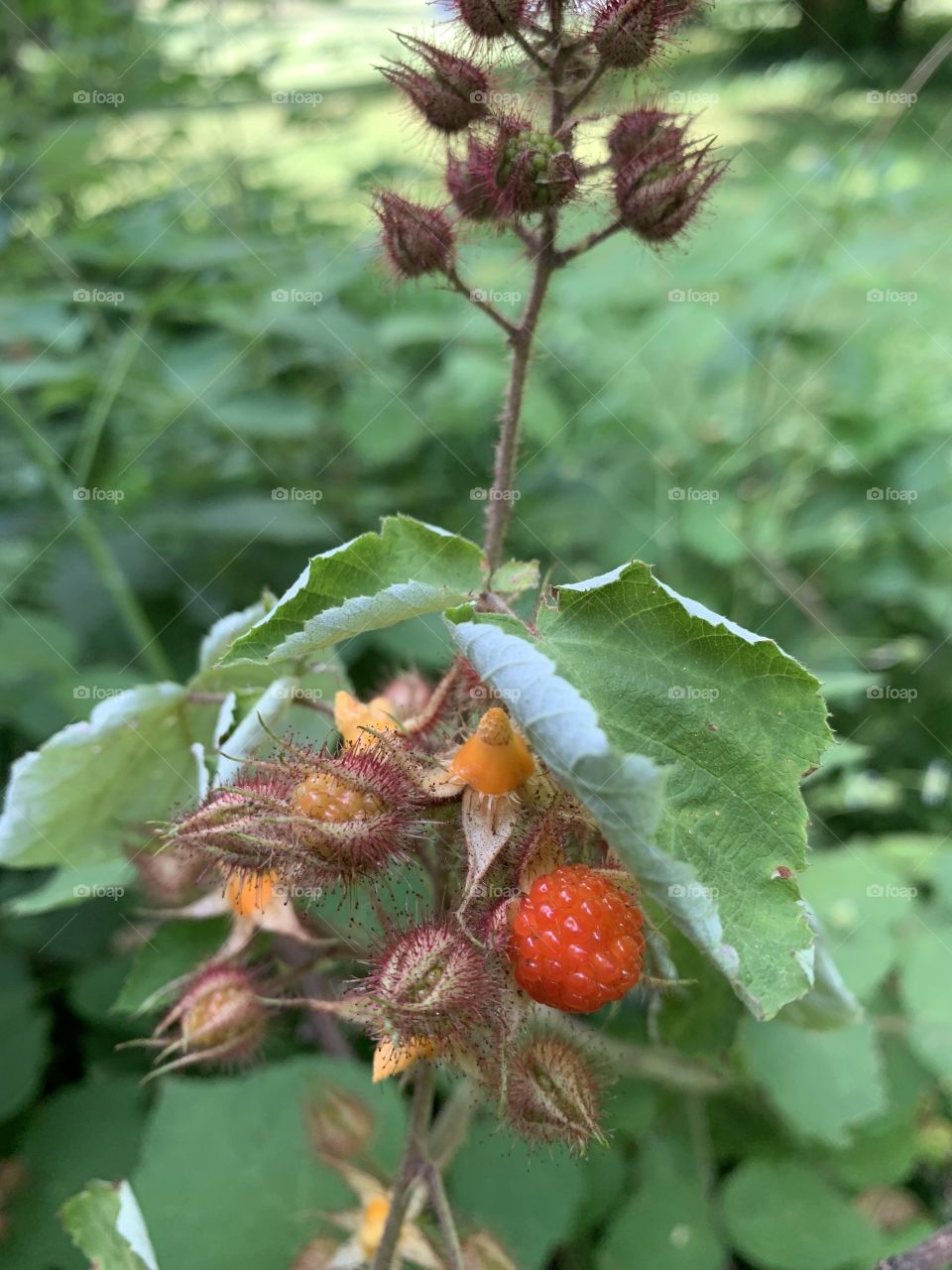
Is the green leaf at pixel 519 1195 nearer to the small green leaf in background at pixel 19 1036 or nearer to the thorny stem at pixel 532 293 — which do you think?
the small green leaf in background at pixel 19 1036

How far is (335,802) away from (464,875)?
6.6 inches

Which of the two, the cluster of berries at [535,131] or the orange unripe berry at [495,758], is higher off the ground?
the cluster of berries at [535,131]

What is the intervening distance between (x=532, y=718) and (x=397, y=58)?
2.30 ft

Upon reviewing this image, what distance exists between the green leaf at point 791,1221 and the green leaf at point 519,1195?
276 millimetres

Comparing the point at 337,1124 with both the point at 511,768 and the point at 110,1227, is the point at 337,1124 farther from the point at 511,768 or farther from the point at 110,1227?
the point at 511,768

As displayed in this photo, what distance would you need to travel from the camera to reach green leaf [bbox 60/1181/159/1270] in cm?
108

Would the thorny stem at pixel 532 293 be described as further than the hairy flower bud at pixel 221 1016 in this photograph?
No

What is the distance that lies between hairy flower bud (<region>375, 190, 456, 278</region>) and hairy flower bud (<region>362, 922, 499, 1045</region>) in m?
0.68

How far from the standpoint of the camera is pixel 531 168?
0.88m

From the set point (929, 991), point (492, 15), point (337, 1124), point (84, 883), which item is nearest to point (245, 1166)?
point (337, 1124)

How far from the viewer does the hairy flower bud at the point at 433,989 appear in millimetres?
821

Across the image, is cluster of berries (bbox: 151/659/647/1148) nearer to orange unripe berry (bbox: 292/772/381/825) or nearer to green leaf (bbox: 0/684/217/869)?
orange unripe berry (bbox: 292/772/381/825)

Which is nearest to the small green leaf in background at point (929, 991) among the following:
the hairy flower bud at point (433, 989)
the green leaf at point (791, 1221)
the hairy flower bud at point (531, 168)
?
the green leaf at point (791, 1221)

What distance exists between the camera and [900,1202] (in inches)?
70.6
